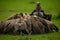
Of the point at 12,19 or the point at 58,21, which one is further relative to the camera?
the point at 58,21

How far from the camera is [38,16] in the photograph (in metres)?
7.20

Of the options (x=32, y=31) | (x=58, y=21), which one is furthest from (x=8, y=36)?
A: (x=58, y=21)

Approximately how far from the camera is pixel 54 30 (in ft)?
22.5

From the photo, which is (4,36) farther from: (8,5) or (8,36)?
(8,5)

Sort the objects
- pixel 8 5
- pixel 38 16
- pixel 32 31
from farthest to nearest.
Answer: pixel 8 5 < pixel 38 16 < pixel 32 31

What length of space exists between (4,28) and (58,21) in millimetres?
1268

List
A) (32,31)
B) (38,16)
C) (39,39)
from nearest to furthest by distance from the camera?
(39,39) → (32,31) → (38,16)

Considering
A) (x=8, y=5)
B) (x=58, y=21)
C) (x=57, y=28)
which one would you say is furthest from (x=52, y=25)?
(x=8, y=5)

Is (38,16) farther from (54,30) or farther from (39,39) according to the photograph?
(39,39)

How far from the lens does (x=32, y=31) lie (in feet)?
21.9

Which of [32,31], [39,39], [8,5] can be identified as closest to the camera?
[39,39]

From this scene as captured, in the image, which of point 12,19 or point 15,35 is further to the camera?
point 12,19

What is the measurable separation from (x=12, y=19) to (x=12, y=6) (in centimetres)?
181

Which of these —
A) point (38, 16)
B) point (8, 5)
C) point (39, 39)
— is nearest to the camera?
point (39, 39)
